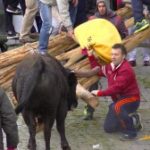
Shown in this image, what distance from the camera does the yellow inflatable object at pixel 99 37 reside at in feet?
28.0

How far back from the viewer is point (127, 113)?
8383mm

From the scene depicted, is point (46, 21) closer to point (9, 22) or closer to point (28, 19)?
point (28, 19)

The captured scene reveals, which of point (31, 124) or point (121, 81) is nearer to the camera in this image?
point (31, 124)

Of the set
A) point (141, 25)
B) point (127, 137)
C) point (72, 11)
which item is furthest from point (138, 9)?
point (127, 137)

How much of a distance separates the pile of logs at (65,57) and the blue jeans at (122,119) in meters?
0.32

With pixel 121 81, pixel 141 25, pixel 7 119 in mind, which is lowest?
pixel 121 81

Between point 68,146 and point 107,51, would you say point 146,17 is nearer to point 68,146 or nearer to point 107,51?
point 107,51

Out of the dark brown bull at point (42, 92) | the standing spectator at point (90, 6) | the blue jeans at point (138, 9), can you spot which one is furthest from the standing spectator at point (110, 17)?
the dark brown bull at point (42, 92)

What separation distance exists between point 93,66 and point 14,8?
4.83 m

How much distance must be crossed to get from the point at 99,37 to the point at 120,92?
3.05ft

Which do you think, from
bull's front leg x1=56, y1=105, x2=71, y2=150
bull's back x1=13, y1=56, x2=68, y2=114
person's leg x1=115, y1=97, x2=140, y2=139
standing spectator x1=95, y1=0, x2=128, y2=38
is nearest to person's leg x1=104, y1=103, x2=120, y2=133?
person's leg x1=115, y1=97, x2=140, y2=139

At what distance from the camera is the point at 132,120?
840 cm

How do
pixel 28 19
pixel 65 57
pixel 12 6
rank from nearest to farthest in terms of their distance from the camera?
pixel 65 57 → pixel 28 19 → pixel 12 6

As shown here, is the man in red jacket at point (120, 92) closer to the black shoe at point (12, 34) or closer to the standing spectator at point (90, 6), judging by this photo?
the standing spectator at point (90, 6)
